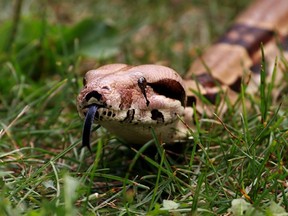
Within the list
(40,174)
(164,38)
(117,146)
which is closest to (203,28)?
(164,38)

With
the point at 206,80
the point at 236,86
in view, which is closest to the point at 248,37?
the point at 236,86

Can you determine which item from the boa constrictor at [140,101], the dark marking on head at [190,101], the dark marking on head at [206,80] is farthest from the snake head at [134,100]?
the dark marking on head at [206,80]

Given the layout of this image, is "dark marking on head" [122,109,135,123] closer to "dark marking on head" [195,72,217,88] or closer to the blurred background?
the blurred background

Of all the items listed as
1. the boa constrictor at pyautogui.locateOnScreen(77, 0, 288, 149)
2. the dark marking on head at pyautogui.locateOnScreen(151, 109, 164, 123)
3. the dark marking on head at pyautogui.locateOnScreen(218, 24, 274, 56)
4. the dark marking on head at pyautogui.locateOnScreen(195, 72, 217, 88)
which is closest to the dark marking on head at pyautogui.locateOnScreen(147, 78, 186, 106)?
the boa constrictor at pyautogui.locateOnScreen(77, 0, 288, 149)

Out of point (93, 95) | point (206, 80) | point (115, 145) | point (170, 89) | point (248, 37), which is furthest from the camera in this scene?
point (248, 37)

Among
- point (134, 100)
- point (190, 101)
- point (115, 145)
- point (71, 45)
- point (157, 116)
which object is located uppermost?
point (134, 100)

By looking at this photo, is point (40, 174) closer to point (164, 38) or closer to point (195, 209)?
point (195, 209)

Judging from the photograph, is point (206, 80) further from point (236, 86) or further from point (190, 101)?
point (190, 101)
